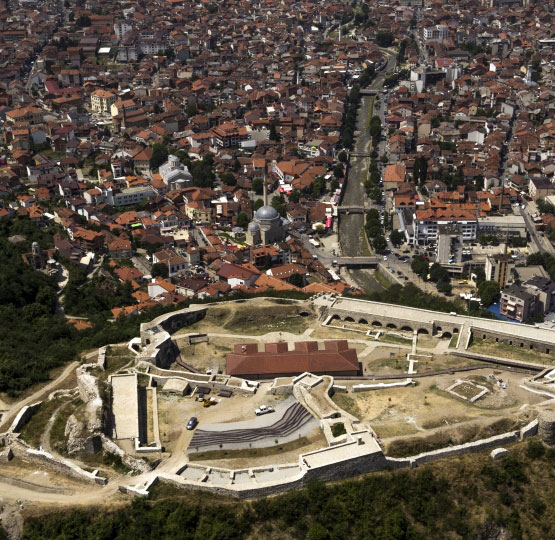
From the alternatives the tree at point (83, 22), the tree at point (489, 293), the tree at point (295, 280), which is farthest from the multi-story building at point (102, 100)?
the tree at point (489, 293)

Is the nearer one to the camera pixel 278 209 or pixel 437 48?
pixel 278 209

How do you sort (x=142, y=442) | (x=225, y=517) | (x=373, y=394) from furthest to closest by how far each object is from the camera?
1. (x=373, y=394)
2. (x=142, y=442)
3. (x=225, y=517)

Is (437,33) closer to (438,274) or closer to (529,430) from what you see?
(438,274)

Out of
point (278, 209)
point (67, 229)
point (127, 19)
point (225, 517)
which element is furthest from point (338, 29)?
point (225, 517)

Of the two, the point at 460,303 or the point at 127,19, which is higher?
the point at 127,19

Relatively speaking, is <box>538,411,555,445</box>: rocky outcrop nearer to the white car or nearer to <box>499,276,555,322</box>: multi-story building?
the white car

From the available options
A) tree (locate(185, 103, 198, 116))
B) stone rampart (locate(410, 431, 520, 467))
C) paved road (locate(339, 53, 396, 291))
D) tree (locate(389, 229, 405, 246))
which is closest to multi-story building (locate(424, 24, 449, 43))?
paved road (locate(339, 53, 396, 291))

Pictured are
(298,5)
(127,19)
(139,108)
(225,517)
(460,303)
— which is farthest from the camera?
(298,5)

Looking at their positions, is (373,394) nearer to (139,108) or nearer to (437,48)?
(139,108)
